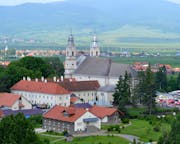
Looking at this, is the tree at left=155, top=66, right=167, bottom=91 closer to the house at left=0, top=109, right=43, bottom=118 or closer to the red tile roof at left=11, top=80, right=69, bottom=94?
the red tile roof at left=11, top=80, right=69, bottom=94

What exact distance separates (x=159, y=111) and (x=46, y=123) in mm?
14436

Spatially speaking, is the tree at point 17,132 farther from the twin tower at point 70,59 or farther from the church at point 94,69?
the twin tower at point 70,59

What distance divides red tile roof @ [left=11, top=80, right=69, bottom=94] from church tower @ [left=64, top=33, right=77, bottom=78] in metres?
13.1

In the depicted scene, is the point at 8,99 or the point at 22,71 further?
the point at 22,71

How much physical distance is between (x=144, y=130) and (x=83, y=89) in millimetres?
19930

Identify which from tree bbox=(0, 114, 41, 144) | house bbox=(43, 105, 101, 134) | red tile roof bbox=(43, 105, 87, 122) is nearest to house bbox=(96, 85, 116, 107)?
red tile roof bbox=(43, 105, 87, 122)

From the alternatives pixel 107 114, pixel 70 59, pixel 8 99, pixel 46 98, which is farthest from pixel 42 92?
pixel 70 59

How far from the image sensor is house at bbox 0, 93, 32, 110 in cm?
5550

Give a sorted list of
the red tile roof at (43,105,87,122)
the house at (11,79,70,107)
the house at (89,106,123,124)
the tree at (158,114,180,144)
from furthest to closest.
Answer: the house at (11,79,70,107) → the house at (89,106,123,124) → the red tile roof at (43,105,87,122) → the tree at (158,114,180,144)

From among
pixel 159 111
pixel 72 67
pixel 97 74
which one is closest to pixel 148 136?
pixel 159 111

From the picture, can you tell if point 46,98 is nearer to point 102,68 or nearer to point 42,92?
point 42,92

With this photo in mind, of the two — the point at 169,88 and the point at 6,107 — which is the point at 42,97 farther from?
the point at 169,88

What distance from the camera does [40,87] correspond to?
60938 mm

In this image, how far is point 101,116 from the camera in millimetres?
50219
